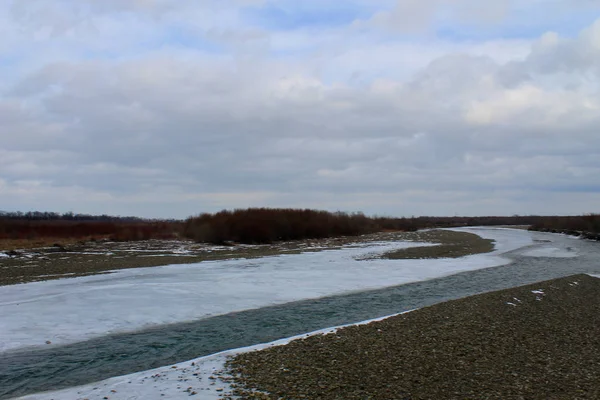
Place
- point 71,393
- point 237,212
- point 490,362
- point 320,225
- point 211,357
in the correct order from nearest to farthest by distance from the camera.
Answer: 1. point 71,393
2. point 490,362
3. point 211,357
4. point 237,212
5. point 320,225

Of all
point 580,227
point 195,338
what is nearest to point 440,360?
point 195,338

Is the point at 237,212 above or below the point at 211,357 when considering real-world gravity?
above

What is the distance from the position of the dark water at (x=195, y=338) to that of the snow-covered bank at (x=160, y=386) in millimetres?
715

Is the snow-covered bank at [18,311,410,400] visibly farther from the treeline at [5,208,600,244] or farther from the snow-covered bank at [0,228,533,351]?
the treeline at [5,208,600,244]

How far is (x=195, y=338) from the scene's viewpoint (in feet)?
39.3

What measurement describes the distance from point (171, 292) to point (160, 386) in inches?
412

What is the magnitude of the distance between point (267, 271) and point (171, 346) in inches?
558

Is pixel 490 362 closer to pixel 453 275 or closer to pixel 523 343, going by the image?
pixel 523 343

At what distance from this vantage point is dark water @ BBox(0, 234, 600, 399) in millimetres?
9133

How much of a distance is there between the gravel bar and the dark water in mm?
1906

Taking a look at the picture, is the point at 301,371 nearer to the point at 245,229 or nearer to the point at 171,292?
the point at 171,292

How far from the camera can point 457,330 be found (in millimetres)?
11148

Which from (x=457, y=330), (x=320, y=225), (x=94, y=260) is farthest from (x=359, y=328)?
(x=320, y=225)

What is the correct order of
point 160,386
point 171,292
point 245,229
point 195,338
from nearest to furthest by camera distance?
point 160,386 → point 195,338 → point 171,292 → point 245,229
